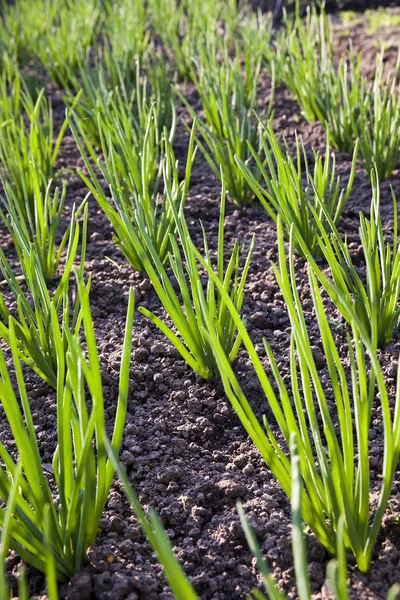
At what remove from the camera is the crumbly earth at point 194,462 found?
1061 millimetres

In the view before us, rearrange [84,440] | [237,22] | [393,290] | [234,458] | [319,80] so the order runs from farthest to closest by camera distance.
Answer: [237,22]
[319,80]
[393,290]
[234,458]
[84,440]

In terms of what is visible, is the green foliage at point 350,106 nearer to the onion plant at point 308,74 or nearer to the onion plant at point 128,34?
the onion plant at point 308,74

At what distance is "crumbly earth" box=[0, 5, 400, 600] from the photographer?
106cm

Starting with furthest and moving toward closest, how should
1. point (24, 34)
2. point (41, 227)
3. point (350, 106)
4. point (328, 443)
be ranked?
point (24, 34)
point (350, 106)
point (41, 227)
point (328, 443)

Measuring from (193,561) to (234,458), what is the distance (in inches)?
9.9

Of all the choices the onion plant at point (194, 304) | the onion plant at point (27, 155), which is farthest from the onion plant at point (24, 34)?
the onion plant at point (194, 304)

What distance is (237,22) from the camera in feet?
12.4

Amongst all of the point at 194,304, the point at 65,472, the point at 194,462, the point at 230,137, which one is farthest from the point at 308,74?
the point at 65,472

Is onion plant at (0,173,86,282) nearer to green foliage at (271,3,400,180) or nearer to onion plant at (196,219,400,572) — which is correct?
onion plant at (196,219,400,572)

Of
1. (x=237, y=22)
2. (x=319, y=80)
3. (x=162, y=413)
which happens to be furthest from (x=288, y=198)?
(x=237, y=22)

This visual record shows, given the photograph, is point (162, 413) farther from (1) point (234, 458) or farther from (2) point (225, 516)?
(2) point (225, 516)

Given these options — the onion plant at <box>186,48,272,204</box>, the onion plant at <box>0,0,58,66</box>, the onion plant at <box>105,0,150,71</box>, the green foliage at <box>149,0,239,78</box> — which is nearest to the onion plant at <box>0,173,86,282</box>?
the onion plant at <box>186,48,272,204</box>

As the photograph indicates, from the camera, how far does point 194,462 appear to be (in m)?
1.31

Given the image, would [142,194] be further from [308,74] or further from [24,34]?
[24,34]
